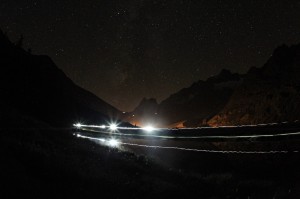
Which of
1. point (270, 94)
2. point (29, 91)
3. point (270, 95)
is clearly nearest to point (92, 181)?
point (29, 91)

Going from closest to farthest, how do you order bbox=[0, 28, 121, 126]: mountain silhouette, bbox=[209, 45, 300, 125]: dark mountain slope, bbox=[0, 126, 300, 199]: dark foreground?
bbox=[0, 126, 300, 199]: dark foreground, bbox=[0, 28, 121, 126]: mountain silhouette, bbox=[209, 45, 300, 125]: dark mountain slope

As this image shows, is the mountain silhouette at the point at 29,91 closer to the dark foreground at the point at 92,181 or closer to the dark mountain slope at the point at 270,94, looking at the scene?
the dark foreground at the point at 92,181

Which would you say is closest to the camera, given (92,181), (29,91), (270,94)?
(92,181)

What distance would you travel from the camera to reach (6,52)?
342 feet

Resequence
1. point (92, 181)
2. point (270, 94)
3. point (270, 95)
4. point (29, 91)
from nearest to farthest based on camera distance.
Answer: point (92, 181)
point (29, 91)
point (270, 95)
point (270, 94)

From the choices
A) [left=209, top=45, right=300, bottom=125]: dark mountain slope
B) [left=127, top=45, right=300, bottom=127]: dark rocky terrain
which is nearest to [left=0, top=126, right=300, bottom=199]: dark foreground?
[left=209, top=45, right=300, bottom=125]: dark mountain slope

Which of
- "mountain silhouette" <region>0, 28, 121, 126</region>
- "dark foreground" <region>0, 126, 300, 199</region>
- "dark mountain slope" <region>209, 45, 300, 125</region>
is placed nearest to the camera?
"dark foreground" <region>0, 126, 300, 199</region>

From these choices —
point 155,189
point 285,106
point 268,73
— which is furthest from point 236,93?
point 155,189

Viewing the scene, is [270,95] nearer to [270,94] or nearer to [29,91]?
[270,94]

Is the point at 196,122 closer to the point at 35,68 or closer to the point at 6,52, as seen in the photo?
the point at 35,68

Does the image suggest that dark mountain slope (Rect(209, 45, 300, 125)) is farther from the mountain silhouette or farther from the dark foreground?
the dark foreground

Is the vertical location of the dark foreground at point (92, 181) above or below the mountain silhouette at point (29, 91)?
below

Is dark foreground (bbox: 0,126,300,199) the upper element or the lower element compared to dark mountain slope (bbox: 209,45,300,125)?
lower

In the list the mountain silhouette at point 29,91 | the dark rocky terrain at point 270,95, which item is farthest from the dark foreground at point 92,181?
the dark rocky terrain at point 270,95
